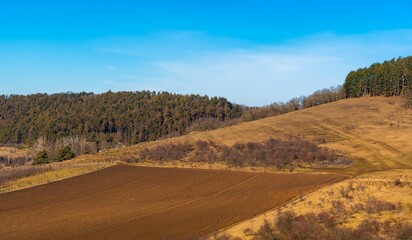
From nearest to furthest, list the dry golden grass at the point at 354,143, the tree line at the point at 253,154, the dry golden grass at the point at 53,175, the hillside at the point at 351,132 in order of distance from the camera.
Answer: the dry golden grass at the point at 354,143 < the dry golden grass at the point at 53,175 < the hillside at the point at 351,132 < the tree line at the point at 253,154

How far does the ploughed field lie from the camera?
80.9 ft

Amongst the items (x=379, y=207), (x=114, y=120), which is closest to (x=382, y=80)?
(x=379, y=207)

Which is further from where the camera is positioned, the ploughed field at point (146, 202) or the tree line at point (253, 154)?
the tree line at point (253, 154)

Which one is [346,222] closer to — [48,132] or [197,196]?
[197,196]

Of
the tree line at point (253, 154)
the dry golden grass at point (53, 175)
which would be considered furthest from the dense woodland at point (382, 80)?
the dry golden grass at point (53, 175)

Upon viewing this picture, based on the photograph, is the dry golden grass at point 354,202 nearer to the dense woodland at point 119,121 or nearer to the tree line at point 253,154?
the tree line at point 253,154

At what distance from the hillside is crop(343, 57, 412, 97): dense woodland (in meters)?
5.90

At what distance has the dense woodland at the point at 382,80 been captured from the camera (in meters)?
103

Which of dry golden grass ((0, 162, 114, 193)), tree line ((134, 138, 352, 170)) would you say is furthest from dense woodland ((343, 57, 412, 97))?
dry golden grass ((0, 162, 114, 193))

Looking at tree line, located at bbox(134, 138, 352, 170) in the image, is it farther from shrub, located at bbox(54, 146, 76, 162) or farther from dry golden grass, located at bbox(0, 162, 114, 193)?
shrub, located at bbox(54, 146, 76, 162)

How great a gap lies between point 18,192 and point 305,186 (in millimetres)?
30932

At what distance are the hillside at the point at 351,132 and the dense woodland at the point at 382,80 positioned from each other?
5899mm

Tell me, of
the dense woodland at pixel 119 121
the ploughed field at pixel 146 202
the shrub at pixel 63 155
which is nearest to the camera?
the ploughed field at pixel 146 202

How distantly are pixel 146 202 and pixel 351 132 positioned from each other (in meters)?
46.6
